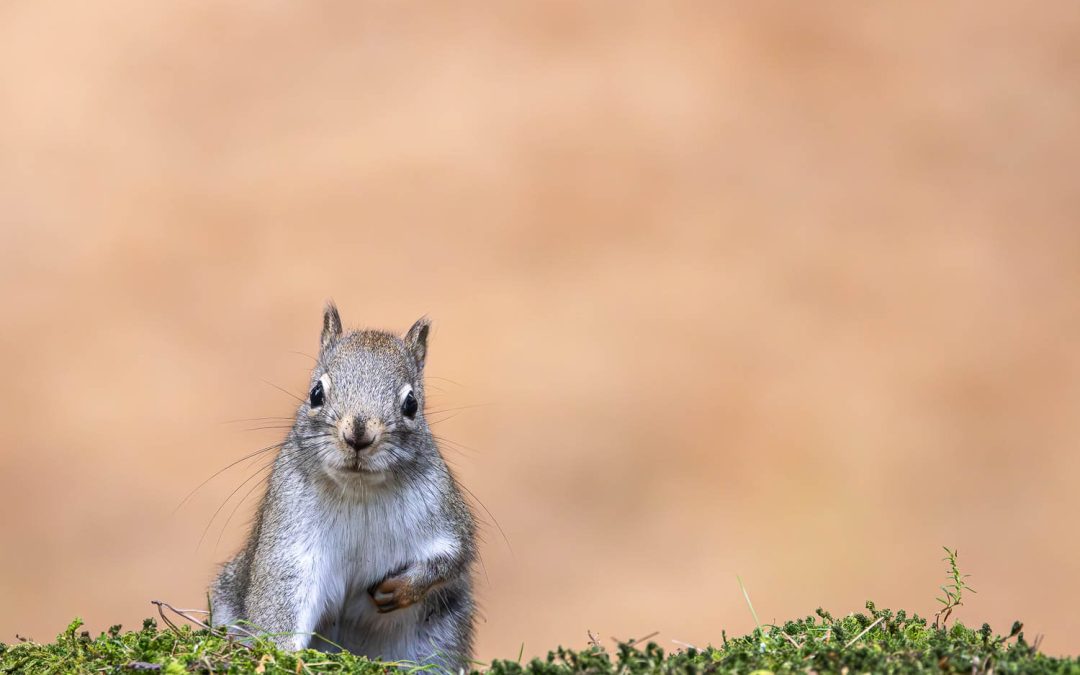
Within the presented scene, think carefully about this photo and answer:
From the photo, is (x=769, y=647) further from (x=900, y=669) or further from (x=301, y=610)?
(x=301, y=610)

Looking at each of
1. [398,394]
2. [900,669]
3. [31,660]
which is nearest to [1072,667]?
[900,669]

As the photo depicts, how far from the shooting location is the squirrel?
14.3 ft

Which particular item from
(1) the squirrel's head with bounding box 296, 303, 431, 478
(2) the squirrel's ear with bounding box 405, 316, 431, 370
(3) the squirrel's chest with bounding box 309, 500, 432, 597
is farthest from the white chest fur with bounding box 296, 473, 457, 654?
(2) the squirrel's ear with bounding box 405, 316, 431, 370

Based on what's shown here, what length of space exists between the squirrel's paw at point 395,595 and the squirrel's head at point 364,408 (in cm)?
43

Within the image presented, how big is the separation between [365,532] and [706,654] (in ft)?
5.28

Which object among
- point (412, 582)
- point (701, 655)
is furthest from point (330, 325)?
point (701, 655)

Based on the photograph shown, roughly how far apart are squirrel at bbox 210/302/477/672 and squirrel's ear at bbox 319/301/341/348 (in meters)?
0.24

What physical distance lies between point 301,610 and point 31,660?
0.98 meters

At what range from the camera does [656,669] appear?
10.0 feet

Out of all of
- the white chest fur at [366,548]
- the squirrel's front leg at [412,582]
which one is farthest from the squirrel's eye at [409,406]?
the squirrel's front leg at [412,582]

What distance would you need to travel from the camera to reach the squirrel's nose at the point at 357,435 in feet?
13.7

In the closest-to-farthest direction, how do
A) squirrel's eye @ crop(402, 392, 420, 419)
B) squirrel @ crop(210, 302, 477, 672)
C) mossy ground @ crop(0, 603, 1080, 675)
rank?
mossy ground @ crop(0, 603, 1080, 675) → squirrel @ crop(210, 302, 477, 672) → squirrel's eye @ crop(402, 392, 420, 419)

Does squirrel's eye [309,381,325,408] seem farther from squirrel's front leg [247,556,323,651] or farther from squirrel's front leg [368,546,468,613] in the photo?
squirrel's front leg [368,546,468,613]

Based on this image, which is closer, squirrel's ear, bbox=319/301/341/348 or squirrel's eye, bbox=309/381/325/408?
squirrel's eye, bbox=309/381/325/408
